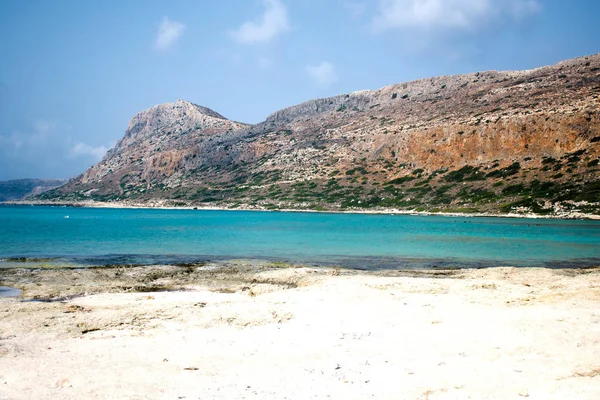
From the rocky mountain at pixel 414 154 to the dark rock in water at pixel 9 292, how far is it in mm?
75860

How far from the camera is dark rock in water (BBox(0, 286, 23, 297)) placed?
1844cm

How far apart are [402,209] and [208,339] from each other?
8742cm

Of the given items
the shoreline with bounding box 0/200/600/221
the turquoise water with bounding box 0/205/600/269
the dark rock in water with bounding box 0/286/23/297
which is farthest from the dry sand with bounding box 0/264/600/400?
the shoreline with bounding box 0/200/600/221

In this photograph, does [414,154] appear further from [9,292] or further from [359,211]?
[9,292]

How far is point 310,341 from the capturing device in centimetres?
1176

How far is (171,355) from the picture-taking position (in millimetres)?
10750

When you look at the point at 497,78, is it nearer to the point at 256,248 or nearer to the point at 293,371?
the point at 256,248

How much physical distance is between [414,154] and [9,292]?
10458cm

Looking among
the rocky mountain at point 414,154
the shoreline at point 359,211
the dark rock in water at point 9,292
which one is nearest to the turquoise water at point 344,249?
the dark rock in water at point 9,292

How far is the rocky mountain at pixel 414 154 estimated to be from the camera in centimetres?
8600

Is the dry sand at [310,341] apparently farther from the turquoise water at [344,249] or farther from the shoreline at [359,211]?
the shoreline at [359,211]

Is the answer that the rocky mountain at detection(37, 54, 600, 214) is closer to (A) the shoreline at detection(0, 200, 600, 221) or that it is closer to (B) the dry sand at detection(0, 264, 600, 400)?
(A) the shoreline at detection(0, 200, 600, 221)

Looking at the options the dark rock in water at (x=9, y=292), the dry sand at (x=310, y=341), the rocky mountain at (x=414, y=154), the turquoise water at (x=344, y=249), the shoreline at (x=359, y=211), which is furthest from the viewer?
the rocky mountain at (x=414, y=154)

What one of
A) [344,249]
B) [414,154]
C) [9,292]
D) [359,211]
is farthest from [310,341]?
[414,154]
